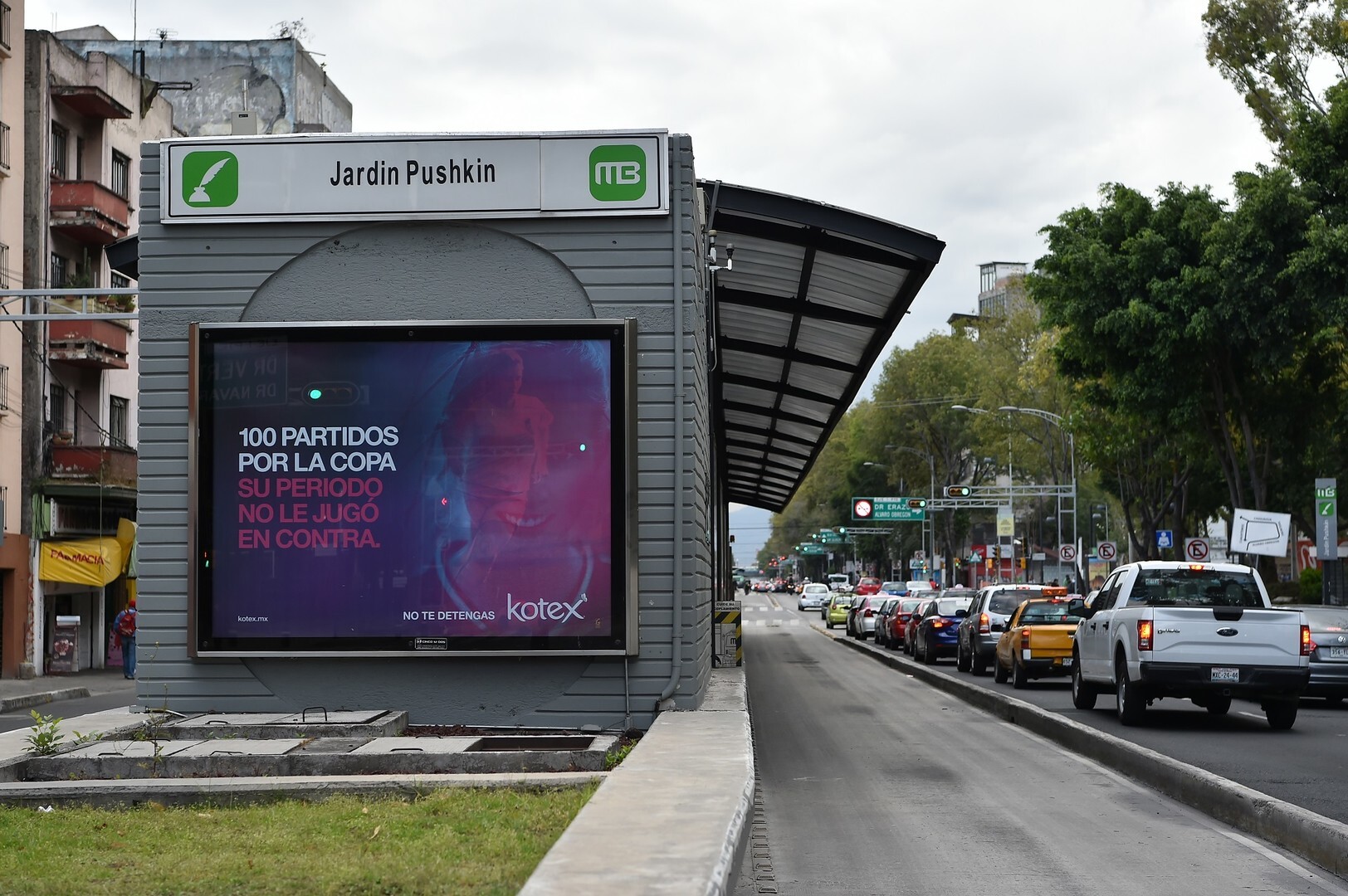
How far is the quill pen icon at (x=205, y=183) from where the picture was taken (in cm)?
1371

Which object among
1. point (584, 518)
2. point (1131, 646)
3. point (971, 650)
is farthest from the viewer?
point (971, 650)

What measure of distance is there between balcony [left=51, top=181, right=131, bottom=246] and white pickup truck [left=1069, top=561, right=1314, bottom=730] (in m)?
26.3

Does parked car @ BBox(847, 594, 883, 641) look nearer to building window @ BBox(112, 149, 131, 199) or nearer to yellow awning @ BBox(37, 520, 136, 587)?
yellow awning @ BBox(37, 520, 136, 587)

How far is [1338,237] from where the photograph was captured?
1250 inches

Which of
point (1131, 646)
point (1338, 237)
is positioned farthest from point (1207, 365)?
point (1131, 646)

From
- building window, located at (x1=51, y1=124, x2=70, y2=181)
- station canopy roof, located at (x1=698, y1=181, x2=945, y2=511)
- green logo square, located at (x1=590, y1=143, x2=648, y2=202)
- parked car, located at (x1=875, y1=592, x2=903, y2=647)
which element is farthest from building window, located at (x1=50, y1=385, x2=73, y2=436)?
green logo square, located at (x1=590, y1=143, x2=648, y2=202)

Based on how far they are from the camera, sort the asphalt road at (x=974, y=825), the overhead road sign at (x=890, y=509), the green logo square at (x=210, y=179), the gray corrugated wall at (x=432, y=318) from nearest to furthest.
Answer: the asphalt road at (x=974, y=825) < the gray corrugated wall at (x=432, y=318) < the green logo square at (x=210, y=179) < the overhead road sign at (x=890, y=509)

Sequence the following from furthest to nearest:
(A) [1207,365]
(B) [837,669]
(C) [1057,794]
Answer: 1. (A) [1207,365]
2. (B) [837,669]
3. (C) [1057,794]

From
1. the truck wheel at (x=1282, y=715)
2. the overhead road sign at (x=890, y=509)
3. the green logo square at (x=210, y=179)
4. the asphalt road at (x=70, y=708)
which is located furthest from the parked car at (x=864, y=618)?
the green logo square at (x=210, y=179)

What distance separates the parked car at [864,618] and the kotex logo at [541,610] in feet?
119

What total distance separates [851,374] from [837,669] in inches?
461

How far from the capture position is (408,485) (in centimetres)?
1336

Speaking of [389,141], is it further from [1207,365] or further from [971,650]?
[1207,365]

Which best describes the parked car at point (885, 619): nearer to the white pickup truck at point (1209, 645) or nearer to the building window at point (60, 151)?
the building window at point (60, 151)
